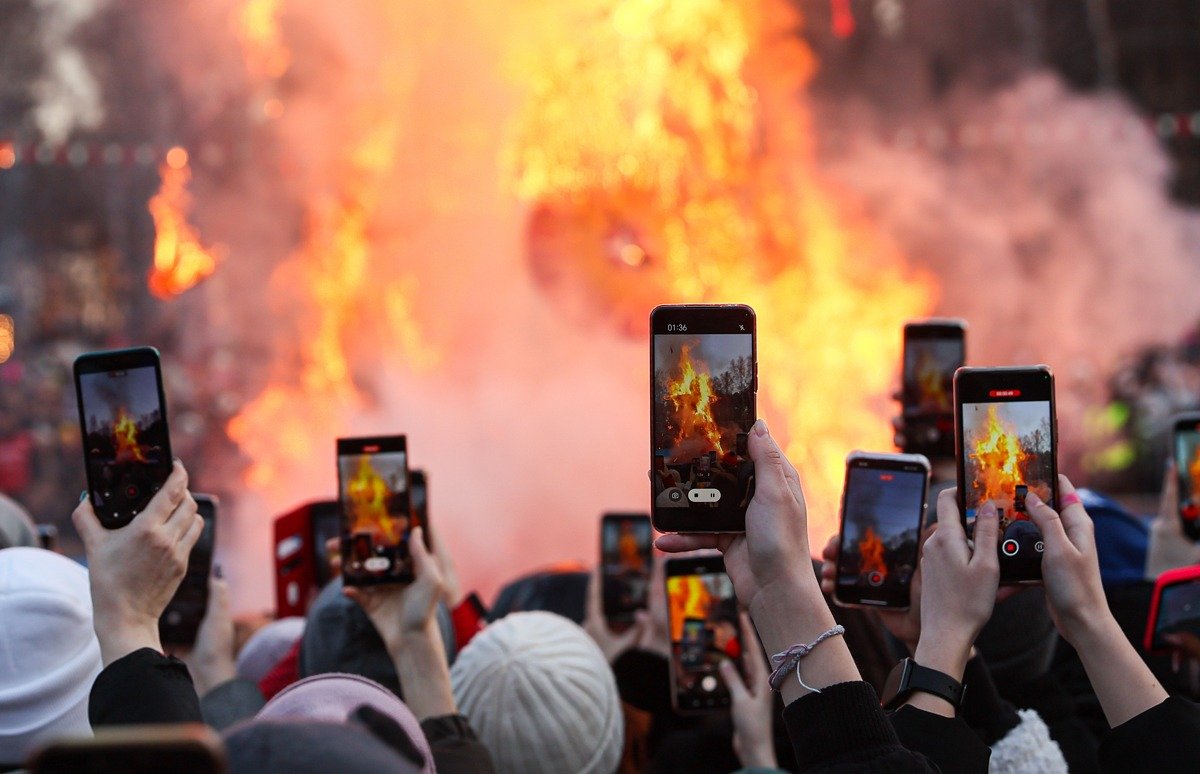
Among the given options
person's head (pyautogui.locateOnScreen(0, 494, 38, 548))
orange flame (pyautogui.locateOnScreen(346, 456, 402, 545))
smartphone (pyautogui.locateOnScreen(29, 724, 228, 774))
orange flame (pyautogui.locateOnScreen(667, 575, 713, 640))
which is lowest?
orange flame (pyautogui.locateOnScreen(667, 575, 713, 640))

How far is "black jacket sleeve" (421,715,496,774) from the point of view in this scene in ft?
6.26

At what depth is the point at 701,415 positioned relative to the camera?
176cm

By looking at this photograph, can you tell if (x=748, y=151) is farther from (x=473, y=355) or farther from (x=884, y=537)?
(x=884, y=537)

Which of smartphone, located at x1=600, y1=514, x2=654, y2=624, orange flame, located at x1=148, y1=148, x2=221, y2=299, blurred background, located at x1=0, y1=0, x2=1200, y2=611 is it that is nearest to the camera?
smartphone, located at x1=600, y1=514, x2=654, y2=624

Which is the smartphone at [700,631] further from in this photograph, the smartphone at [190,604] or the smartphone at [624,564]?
the smartphone at [190,604]

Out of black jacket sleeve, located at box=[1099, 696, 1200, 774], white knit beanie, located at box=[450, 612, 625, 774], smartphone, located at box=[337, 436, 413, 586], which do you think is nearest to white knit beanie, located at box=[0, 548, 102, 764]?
smartphone, located at box=[337, 436, 413, 586]

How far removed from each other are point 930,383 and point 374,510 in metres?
1.49

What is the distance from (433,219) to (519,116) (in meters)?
0.91

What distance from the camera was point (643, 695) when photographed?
2.79m

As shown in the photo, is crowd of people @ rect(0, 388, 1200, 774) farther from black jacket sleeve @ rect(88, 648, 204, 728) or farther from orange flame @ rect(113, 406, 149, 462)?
orange flame @ rect(113, 406, 149, 462)

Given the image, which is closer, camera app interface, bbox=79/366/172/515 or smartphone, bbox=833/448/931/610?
camera app interface, bbox=79/366/172/515

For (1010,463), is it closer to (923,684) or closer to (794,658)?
(923,684)

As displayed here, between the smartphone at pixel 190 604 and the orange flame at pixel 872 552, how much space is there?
1333 millimetres

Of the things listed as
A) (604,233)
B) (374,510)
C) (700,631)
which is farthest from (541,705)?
(604,233)
